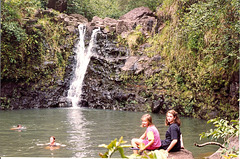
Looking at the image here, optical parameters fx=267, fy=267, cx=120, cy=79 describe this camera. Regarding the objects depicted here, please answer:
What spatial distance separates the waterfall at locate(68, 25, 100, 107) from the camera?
17897 millimetres

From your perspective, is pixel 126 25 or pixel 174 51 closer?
pixel 174 51

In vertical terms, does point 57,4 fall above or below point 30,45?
above

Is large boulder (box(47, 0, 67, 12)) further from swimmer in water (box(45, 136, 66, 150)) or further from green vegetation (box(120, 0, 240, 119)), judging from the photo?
swimmer in water (box(45, 136, 66, 150))

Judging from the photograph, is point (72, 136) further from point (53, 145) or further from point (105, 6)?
point (105, 6)

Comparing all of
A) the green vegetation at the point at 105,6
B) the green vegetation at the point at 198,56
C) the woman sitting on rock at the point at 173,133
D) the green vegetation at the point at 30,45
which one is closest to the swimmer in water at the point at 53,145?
the woman sitting on rock at the point at 173,133

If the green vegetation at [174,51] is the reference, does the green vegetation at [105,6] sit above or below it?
above

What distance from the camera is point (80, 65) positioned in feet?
62.1

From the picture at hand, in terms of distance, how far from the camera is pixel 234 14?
912cm

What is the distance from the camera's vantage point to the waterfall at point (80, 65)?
58.7 ft

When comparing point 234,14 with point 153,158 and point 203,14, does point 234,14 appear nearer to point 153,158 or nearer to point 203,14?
point 203,14

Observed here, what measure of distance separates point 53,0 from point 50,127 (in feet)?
50.4

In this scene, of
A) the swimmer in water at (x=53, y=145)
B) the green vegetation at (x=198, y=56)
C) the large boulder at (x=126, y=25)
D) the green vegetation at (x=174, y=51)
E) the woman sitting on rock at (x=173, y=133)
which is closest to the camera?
the woman sitting on rock at (x=173, y=133)

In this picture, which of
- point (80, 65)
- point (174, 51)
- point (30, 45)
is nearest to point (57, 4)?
point (30, 45)

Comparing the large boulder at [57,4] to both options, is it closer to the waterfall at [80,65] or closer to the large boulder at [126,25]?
the waterfall at [80,65]
